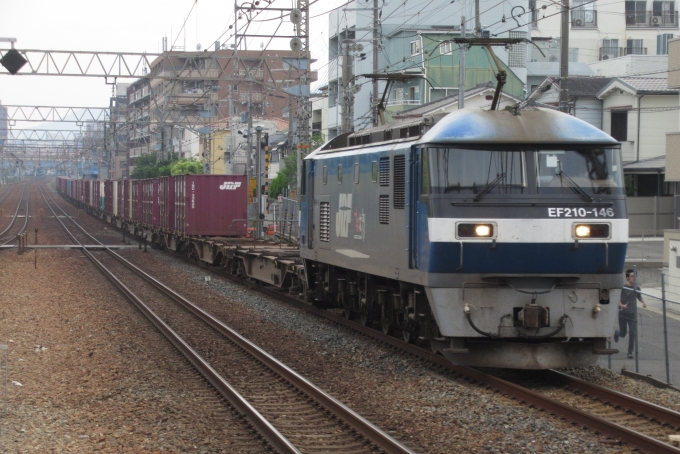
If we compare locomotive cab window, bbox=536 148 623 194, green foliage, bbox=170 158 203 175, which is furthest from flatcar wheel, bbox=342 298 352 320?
green foliage, bbox=170 158 203 175

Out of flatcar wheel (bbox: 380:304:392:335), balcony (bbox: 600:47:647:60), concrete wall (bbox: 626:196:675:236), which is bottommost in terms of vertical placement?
flatcar wheel (bbox: 380:304:392:335)

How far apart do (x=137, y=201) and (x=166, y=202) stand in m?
9.21

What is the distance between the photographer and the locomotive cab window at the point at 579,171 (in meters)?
10.4

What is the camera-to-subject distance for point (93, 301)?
66.9ft

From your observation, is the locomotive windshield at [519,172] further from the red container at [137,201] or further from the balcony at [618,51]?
the balcony at [618,51]

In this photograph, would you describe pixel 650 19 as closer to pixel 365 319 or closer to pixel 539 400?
pixel 365 319

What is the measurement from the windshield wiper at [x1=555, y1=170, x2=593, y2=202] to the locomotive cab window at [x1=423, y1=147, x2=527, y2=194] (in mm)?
430

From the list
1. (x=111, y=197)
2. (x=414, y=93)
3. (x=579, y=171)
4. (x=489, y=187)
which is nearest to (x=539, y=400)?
(x=489, y=187)

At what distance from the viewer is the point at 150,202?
125ft

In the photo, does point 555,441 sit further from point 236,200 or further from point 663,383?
point 236,200

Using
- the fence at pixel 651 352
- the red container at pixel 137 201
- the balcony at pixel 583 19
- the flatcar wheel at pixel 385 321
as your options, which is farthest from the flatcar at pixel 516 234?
the balcony at pixel 583 19

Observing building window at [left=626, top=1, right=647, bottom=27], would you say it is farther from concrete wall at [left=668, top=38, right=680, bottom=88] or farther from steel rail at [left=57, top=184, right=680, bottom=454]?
steel rail at [left=57, top=184, right=680, bottom=454]

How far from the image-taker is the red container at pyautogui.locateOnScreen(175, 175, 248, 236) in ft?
96.8

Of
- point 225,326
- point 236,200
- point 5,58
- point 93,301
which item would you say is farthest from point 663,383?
point 5,58
